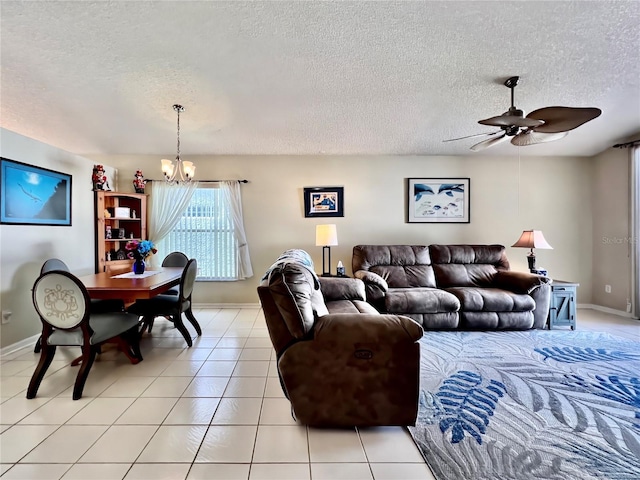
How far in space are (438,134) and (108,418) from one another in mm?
4296

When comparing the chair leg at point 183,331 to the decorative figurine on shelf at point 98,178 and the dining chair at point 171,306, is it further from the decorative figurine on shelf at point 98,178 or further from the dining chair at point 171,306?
the decorative figurine on shelf at point 98,178

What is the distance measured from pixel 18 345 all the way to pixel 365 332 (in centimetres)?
350

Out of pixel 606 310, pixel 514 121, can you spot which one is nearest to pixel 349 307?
pixel 514 121

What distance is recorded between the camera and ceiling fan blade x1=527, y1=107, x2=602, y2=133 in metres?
1.98

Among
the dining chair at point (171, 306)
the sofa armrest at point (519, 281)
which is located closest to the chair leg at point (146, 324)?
the dining chair at point (171, 306)

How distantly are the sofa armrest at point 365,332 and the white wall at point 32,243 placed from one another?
319 centimetres

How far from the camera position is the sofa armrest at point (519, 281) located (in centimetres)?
322

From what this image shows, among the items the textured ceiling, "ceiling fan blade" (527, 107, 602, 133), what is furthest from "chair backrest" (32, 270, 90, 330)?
"ceiling fan blade" (527, 107, 602, 133)

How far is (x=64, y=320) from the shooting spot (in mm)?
1935

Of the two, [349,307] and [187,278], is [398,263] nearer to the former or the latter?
[349,307]

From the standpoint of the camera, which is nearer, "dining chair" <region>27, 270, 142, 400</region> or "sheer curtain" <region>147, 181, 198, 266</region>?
"dining chair" <region>27, 270, 142, 400</region>

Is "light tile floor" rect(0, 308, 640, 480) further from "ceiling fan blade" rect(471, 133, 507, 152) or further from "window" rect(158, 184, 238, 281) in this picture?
"ceiling fan blade" rect(471, 133, 507, 152)

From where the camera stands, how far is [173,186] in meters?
4.16

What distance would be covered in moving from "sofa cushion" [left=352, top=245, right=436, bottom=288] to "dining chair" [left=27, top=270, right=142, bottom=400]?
2.92m
